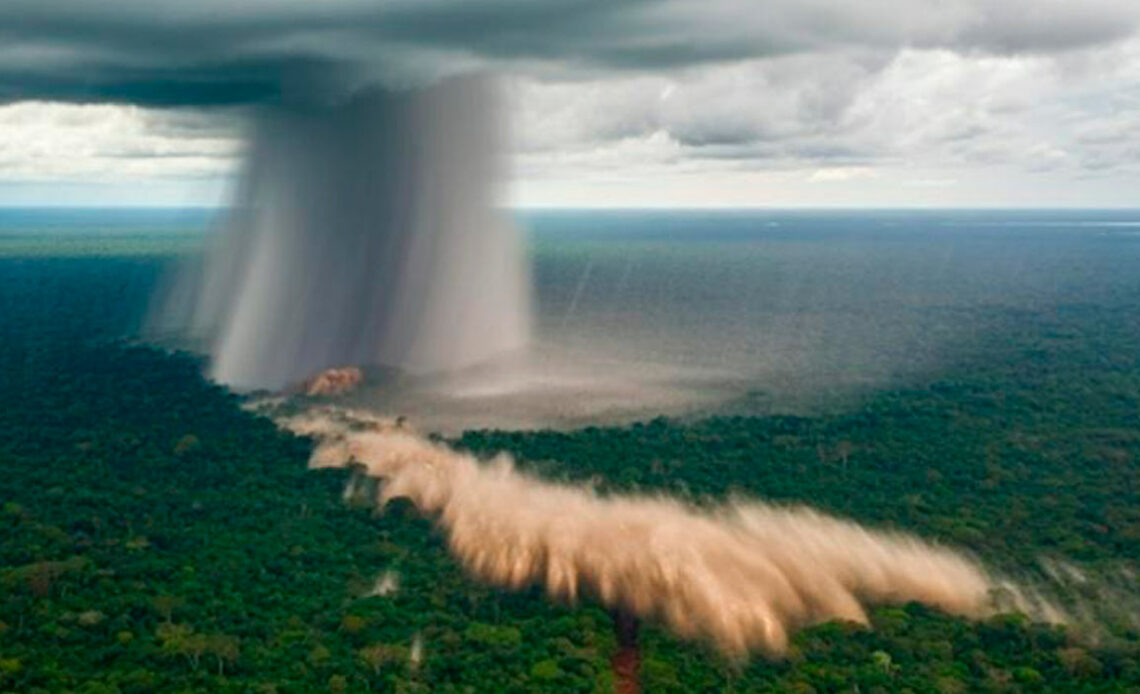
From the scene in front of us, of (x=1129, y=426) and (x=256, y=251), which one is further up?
(x=256, y=251)

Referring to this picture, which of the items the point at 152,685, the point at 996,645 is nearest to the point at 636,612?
the point at 996,645

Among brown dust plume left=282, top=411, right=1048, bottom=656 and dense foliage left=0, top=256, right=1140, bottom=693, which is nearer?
dense foliage left=0, top=256, right=1140, bottom=693

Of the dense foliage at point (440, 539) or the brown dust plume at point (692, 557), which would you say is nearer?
the dense foliage at point (440, 539)

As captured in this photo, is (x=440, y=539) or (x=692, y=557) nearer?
(x=692, y=557)

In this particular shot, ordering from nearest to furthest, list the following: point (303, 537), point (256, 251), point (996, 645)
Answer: point (996, 645) < point (303, 537) < point (256, 251)

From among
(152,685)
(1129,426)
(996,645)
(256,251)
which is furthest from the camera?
(256,251)

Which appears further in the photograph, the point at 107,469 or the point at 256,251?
the point at 256,251

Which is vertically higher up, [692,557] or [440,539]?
[692,557]

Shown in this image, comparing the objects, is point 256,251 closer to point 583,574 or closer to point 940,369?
point 940,369
